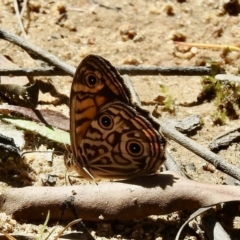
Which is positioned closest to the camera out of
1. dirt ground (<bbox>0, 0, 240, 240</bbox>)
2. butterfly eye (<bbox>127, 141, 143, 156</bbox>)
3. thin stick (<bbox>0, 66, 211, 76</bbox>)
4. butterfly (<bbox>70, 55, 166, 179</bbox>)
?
butterfly (<bbox>70, 55, 166, 179</bbox>)

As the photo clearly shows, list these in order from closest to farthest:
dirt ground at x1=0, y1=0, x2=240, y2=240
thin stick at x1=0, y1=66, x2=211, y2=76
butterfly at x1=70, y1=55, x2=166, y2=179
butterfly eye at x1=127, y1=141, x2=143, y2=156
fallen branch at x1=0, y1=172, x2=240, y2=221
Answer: fallen branch at x1=0, y1=172, x2=240, y2=221 → butterfly at x1=70, y1=55, x2=166, y2=179 → butterfly eye at x1=127, y1=141, x2=143, y2=156 → thin stick at x1=0, y1=66, x2=211, y2=76 → dirt ground at x1=0, y1=0, x2=240, y2=240

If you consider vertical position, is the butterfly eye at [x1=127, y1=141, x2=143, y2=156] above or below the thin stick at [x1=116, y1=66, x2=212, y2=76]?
below

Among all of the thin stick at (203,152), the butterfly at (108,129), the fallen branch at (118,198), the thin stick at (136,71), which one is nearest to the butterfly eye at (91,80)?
the butterfly at (108,129)

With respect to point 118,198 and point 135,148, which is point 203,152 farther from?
point 118,198

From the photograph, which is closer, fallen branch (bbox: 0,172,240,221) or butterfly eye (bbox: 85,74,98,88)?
fallen branch (bbox: 0,172,240,221)

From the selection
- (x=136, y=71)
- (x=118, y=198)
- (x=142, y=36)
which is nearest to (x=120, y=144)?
(x=118, y=198)

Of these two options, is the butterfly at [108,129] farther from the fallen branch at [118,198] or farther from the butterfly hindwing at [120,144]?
the fallen branch at [118,198]

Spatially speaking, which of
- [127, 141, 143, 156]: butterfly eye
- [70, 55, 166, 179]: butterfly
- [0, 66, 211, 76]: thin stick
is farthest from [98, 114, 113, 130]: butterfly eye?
[0, 66, 211, 76]: thin stick

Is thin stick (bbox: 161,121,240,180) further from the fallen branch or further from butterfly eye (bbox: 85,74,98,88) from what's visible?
butterfly eye (bbox: 85,74,98,88)
